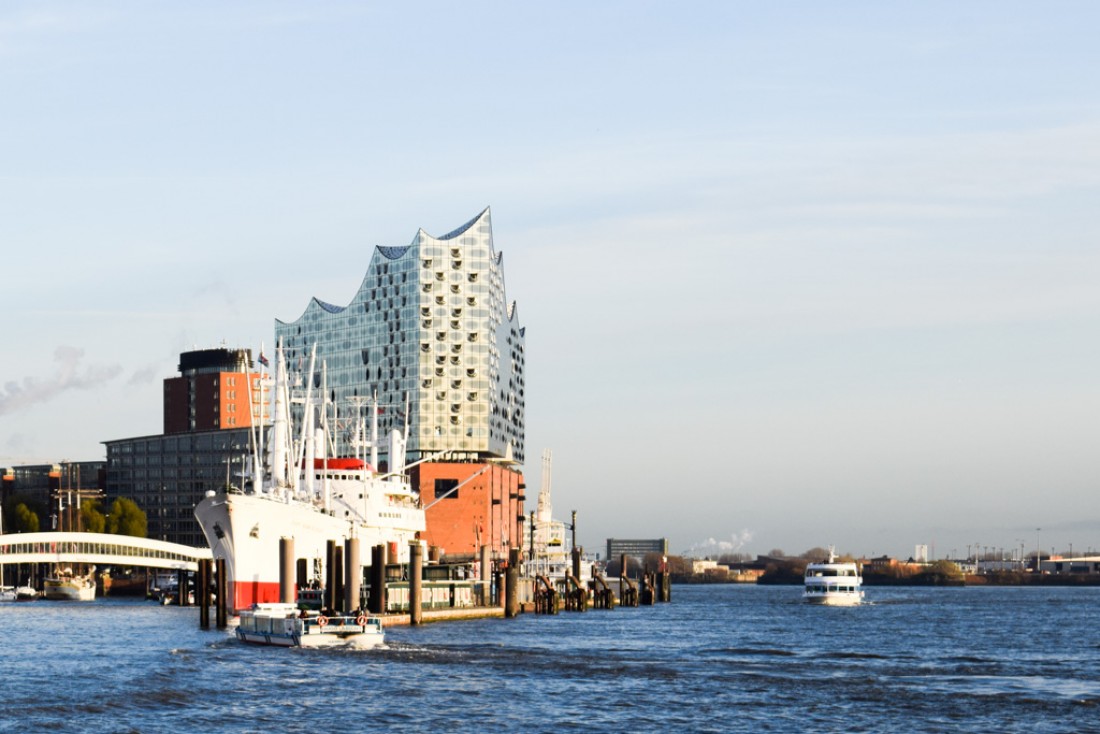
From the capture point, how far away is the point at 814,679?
7962 centimetres

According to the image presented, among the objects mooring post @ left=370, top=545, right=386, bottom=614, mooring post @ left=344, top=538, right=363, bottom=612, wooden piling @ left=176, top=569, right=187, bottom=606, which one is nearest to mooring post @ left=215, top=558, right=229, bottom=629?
mooring post @ left=370, top=545, right=386, bottom=614

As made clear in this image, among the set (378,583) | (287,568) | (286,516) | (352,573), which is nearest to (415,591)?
(378,583)

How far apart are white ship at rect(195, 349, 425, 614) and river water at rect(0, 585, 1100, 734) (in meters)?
10.9

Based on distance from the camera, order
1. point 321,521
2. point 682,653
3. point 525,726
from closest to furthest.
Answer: point 525,726 < point 682,653 < point 321,521

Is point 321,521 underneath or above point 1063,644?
above

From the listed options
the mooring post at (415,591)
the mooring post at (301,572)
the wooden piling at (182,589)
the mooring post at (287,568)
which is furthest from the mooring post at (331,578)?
the wooden piling at (182,589)

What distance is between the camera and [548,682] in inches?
3000

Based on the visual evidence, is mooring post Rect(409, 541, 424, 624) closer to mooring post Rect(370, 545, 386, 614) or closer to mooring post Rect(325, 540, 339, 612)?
mooring post Rect(370, 545, 386, 614)

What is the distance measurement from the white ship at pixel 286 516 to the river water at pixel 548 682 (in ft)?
35.9

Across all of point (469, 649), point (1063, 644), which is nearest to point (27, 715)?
point (469, 649)

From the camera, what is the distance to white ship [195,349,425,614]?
127562 mm

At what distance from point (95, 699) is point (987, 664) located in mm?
48906

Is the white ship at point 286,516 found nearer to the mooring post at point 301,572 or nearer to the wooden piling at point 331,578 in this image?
the mooring post at point 301,572

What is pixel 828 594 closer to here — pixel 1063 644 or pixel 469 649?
pixel 1063 644
